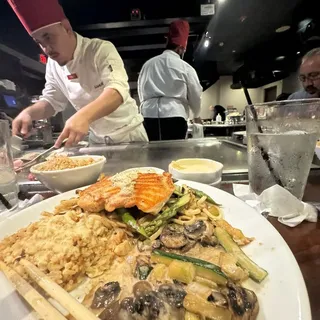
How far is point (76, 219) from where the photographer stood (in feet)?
2.39

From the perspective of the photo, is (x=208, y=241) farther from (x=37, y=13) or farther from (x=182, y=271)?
(x=37, y=13)

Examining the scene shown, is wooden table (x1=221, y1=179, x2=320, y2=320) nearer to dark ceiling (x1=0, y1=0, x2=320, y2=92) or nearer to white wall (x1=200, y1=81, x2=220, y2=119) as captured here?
dark ceiling (x1=0, y1=0, x2=320, y2=92)

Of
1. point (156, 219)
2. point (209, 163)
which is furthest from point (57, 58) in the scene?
point (156, 219)

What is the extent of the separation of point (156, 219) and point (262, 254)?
33 cm

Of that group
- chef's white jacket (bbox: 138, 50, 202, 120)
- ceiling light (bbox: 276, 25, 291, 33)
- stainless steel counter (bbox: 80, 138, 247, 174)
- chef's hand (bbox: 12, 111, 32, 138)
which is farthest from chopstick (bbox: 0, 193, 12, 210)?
ceiling light (bbox: 276, 25, 291, 33)

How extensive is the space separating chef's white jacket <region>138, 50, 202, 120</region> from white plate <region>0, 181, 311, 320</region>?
8.80ft

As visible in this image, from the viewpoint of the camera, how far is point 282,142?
2.97 ft

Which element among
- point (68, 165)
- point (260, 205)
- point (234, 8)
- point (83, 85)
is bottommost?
point (260, 205)

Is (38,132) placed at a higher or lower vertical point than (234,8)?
lower

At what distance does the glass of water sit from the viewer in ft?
3.10

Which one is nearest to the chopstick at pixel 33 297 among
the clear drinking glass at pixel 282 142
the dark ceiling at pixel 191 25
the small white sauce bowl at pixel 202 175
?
the small white sauce bowl at pixel 202 175

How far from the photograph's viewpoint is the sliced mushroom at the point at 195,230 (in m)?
0.65

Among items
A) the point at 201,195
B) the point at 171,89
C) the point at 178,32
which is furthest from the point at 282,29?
the point at 201,195

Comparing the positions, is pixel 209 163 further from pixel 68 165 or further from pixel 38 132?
pixel 38 132
